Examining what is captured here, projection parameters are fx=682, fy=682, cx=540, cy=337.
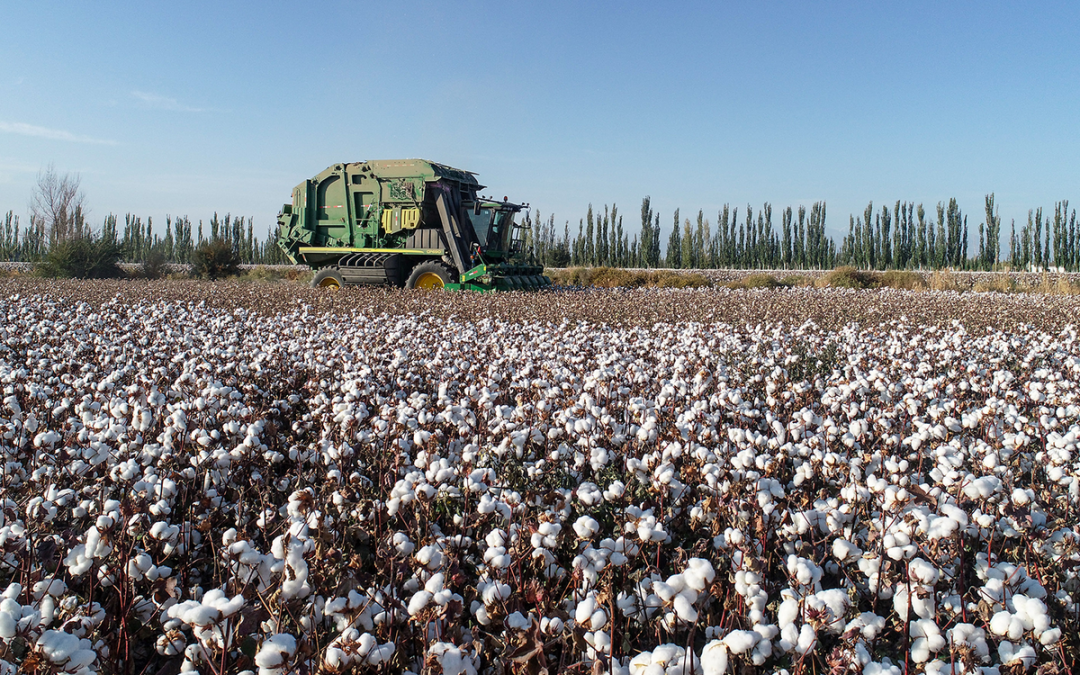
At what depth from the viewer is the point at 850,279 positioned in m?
23.6

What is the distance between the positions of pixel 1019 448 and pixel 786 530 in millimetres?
1770

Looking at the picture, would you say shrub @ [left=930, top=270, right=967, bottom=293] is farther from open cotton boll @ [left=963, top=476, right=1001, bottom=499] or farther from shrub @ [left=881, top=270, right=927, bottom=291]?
open cotton boll @ [left=963, top=476, right=1001, bottom=499]

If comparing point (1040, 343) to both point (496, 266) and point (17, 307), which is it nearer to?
point (496, 266)

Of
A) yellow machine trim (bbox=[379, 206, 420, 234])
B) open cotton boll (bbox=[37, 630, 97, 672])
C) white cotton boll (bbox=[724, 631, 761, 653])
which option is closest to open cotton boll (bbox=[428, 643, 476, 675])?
white cotton boll (bbox=[724, 631, 761, 653])

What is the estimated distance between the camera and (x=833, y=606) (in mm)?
1677

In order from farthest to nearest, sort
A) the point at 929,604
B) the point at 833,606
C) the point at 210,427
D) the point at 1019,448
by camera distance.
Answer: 1. the point at 210,427
2. the point at 1019,448
3. the point at 929,604
4. the point at 833,606

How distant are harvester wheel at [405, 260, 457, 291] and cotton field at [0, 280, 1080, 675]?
1041 cm

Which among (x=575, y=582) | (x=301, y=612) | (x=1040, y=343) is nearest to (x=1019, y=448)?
(x=575, y=582)

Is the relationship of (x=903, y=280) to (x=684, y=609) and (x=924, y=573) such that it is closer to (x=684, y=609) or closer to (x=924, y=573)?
(x=924, y=573)

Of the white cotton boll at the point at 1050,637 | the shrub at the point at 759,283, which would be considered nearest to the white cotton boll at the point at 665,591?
the white cotton boll at the point at 1050,637

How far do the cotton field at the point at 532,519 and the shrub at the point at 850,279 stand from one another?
18153 mm

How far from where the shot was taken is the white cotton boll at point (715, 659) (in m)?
1.47

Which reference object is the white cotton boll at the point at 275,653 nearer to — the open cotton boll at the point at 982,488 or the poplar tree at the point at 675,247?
the open cotton boll at the point at 982,488

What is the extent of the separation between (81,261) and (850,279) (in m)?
27.2
